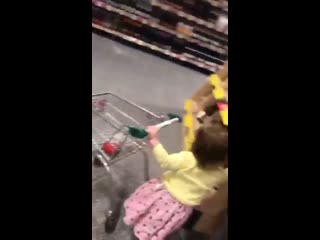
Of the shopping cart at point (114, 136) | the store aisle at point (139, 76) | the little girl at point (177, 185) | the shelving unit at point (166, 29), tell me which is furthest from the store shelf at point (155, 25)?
the little girl at point (177, 185)

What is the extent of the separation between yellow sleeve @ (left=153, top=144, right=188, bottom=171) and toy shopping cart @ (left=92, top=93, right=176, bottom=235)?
0.45 ft

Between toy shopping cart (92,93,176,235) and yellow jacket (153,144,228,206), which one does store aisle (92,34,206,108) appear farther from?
yellow jacket (153,144,228,206)

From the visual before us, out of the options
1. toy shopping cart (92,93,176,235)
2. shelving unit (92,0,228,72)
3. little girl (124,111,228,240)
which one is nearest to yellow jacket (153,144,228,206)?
little girl (124,111,228,240)

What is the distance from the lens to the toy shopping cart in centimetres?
136

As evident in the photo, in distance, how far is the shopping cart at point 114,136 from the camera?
4.47ft

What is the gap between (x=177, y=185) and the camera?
1.35 meters

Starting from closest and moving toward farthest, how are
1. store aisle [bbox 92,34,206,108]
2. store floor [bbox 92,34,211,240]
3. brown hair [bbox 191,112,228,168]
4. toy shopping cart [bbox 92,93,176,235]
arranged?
brown hair [bbox 191,112,228,168], toy shopping cart [bbox 92,93,176,235], store floor [bbox 92,34,211,240], store aisle [bbox 92,34,206,108]

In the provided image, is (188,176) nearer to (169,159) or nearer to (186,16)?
(169,159)

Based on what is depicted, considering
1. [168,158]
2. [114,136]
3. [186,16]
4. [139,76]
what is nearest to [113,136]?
[114,136]

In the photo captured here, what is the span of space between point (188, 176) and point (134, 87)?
887 mm
